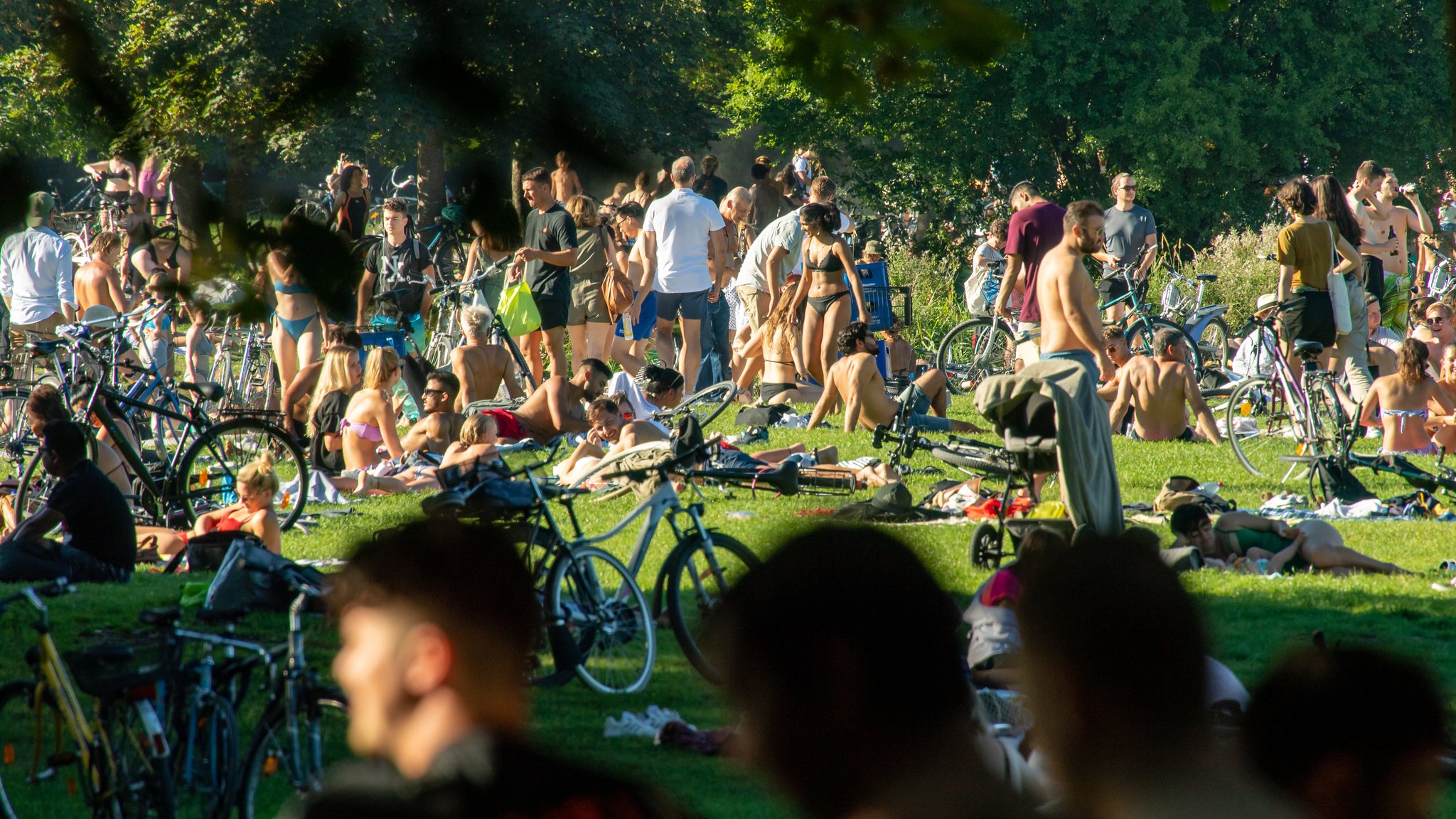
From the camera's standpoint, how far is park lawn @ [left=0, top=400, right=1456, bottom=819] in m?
5.46

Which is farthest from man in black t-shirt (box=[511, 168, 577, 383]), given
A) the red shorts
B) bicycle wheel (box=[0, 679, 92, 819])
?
bicycle wheel (box=[0, 679, 92, 819])

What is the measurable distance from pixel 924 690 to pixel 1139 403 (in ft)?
36.9

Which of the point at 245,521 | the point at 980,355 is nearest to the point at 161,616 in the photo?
the point at 245,521

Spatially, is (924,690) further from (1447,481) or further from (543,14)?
(1447,481)

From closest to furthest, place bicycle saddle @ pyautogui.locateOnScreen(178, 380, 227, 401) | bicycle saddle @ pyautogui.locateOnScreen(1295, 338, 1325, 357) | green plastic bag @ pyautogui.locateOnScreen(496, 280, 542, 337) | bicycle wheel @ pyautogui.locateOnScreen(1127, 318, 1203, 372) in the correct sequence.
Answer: bicycle saddle @ pyautogui.locateOnScreen(178, 380, 227, 401) → bicycle saddle @ pyautogui.locateOnScreen(1295, 338, 1325, 357) → green plastic bag @ pyautogui.locateOnScreen(496, 280, 542, 337) → bicycle wheel @ pyautogui.locateOnScreen(1127, 318, 1203, 372)

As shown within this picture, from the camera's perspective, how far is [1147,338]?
1495 cm

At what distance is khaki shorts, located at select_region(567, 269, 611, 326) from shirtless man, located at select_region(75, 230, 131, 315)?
3.75 metres

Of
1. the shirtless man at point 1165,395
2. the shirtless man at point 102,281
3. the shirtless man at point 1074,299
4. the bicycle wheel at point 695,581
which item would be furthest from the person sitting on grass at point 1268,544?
the shirtless man at point 102,281

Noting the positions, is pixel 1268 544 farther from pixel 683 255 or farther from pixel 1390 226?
pixel 1390 226

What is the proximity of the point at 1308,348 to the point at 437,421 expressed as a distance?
621 cm

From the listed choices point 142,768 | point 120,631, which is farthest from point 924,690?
point 120,631

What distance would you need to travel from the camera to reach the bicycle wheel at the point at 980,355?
15492 millimetres

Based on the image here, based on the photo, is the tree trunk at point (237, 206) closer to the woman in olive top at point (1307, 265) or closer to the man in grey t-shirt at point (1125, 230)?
the woman in olive top at point (1307, 265)

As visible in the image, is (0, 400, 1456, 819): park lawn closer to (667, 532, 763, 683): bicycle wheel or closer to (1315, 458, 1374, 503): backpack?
(667, 532, 763, 683): bicycle wheel
